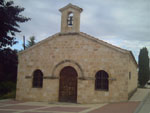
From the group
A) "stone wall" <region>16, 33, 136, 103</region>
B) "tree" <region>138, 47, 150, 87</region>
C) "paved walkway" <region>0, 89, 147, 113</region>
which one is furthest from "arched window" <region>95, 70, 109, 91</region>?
"tree" <region>138, 47, 150, 87</region>

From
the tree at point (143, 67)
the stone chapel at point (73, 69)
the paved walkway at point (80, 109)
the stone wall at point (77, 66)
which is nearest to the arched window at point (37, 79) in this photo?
the stone chapel at point (73, 69)

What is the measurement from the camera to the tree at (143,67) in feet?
99.6

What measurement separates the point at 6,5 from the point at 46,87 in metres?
7.86

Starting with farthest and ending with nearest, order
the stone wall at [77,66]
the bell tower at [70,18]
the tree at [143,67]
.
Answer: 1. the tree at [143,67]
2. the bell tower at [70,18]
3. the stone wall at [77,66]

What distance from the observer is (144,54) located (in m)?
30.7

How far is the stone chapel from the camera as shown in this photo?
542 inches

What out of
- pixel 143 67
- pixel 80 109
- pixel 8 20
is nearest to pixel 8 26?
pixel 8 20

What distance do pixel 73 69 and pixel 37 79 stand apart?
3.47m

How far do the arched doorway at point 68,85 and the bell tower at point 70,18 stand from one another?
327 centimetres

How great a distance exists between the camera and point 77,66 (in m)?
14.9

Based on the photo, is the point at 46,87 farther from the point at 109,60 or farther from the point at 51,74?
the point at 109,60

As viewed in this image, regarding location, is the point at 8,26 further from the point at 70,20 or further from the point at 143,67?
the point at 143,67

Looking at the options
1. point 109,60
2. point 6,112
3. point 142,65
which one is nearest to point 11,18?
point 6,112

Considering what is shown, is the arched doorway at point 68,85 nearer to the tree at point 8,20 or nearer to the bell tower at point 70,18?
the bell tower at point 70,18
